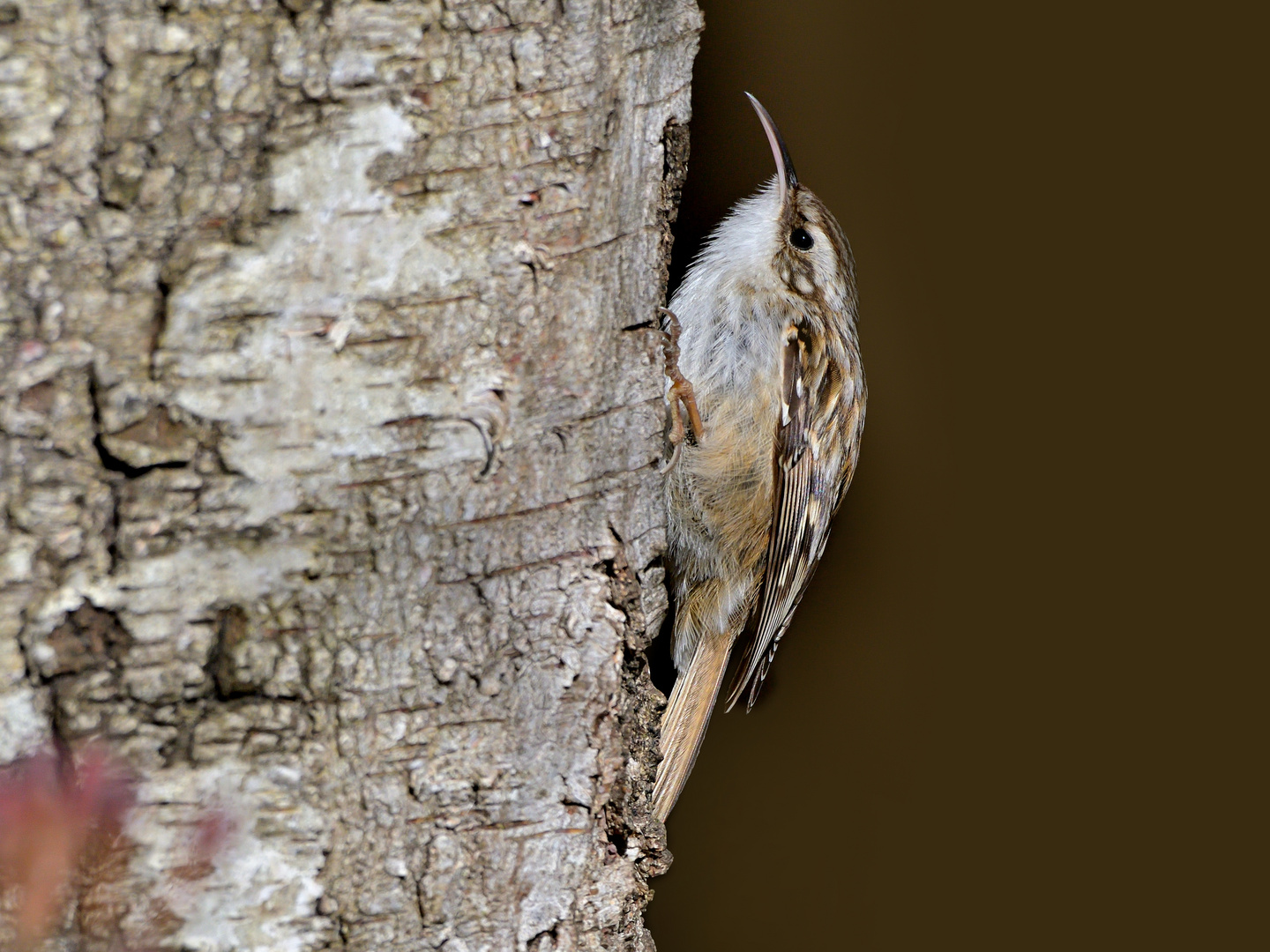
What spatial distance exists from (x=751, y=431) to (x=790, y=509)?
19 cm

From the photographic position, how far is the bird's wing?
203 centimetres

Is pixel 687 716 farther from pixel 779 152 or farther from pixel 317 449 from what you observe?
pixel 317 449

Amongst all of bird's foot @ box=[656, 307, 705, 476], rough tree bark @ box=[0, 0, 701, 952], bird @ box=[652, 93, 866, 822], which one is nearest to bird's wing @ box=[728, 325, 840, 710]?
bird @ box=[652, 93, 866, 822]

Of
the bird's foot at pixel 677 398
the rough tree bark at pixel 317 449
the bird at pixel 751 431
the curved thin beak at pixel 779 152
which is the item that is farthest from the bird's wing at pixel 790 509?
the rough tree bark at pixel 317 449

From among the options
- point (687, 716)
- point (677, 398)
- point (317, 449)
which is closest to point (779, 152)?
point (677, 398)

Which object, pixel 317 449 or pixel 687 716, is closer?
pixel 317 449

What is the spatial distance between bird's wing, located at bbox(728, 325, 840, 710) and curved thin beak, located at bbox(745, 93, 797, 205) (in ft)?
0.98

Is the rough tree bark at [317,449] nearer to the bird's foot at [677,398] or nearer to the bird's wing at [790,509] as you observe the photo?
the bird's foot at [677,398]

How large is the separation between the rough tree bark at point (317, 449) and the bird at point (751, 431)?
92 cm

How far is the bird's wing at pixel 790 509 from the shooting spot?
203cm

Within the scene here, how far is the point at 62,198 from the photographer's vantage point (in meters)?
0.81

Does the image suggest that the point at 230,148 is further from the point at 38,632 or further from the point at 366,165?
the point at 38,632

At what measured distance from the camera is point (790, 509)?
80.7 inches

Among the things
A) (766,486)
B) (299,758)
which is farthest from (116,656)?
(766,486)
